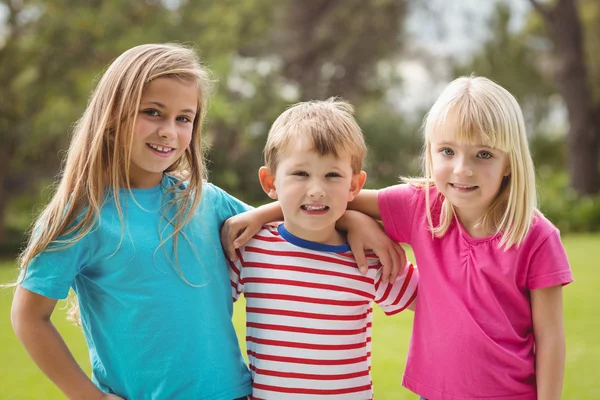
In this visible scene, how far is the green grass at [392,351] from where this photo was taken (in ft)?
13.9

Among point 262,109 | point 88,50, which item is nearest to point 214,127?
point 262,109

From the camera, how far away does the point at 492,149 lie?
6.22ft

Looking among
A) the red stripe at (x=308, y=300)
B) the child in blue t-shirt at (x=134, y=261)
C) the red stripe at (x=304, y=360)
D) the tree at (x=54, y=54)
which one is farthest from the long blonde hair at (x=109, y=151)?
the tree at (x=54, y=54)

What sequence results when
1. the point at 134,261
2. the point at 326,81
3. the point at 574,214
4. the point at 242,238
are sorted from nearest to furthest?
1. the point at 134,261
2. the point at 242,238
3. the point at 574,214
4. the point at 326,81

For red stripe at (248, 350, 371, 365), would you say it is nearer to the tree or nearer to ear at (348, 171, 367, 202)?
ear at (348, 171, 367, 202)

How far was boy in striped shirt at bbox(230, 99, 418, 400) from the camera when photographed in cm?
201

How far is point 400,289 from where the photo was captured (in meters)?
2.14

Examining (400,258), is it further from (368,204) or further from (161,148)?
(161,148)

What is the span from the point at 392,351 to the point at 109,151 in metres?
3.57

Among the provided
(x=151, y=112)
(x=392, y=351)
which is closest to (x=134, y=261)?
(x=151, y=112)

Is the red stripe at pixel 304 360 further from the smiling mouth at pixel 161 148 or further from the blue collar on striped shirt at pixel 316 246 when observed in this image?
the smiling mouth at pixel 161 148

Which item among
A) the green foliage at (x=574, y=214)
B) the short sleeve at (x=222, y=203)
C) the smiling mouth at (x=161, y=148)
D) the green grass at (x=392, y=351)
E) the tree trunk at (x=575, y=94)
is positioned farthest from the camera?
the tree trunk at (x=575, y=94)

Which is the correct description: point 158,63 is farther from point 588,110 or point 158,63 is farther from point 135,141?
point 588,110

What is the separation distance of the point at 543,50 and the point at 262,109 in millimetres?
9591
